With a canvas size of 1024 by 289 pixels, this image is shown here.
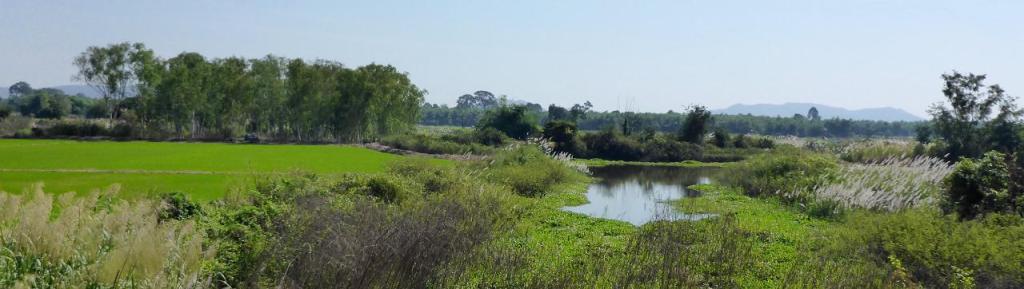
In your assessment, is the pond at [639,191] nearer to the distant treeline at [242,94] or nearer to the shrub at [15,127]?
the distant treeline at [242,94]

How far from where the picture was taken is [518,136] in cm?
5756

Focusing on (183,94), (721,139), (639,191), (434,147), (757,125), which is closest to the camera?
(639,191)

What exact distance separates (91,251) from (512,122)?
167 ft

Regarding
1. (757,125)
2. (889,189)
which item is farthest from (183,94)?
(757,125)

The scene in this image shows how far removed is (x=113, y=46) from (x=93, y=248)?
56.8 m

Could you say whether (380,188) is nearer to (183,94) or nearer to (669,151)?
(669,151)

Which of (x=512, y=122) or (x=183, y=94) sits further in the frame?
(x=512, y=122)

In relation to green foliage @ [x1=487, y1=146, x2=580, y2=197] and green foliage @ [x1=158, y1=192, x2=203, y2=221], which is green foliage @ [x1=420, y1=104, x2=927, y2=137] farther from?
green foliage @ [x1=158, y1=192, x2=203, y2=221]

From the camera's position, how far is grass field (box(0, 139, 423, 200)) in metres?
18.1

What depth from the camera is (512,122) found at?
5762cm

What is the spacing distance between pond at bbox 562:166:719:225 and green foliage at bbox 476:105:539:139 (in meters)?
16.0

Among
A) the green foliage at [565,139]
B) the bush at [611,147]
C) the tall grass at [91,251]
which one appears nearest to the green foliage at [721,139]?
the bush at [611,147]

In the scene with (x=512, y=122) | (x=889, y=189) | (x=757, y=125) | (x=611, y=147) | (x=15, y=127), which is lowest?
(x=611, y=147)

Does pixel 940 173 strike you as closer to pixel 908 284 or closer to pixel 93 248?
pixel 908 284
